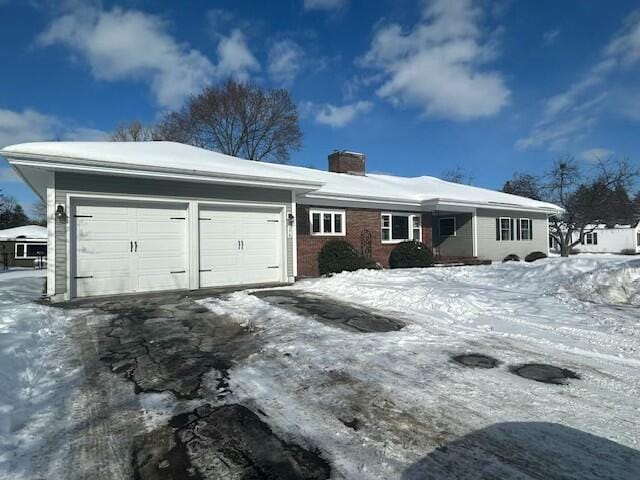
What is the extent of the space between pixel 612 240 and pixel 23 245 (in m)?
56.6

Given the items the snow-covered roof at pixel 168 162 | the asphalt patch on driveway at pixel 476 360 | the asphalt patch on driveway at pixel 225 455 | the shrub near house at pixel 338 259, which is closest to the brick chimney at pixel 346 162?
the snow-covered roof at pixel 168 162

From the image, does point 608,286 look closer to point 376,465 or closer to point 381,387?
point 381,387

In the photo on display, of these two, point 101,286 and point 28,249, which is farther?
point 28,249

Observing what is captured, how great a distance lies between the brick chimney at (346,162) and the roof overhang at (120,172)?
384 inches

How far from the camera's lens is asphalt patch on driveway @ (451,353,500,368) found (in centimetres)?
435

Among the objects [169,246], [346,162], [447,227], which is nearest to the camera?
[169,246]

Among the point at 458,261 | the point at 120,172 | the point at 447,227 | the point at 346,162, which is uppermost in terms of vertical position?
the point at 346,162

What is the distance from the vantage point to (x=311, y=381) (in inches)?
153

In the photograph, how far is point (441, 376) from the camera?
3.99 metres

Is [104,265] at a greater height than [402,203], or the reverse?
[402,203]

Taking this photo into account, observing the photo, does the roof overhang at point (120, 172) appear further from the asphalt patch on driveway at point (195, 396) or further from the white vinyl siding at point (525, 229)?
the white vinyl siding at point (525, 229)

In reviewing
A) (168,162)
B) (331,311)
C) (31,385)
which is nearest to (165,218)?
(168,162)

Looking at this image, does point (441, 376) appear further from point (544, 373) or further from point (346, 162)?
point (346, 162)

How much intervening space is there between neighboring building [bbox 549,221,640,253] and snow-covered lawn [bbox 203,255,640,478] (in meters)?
37.9
